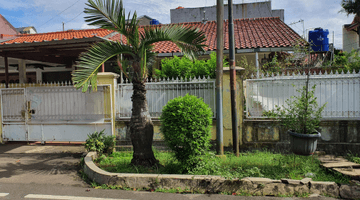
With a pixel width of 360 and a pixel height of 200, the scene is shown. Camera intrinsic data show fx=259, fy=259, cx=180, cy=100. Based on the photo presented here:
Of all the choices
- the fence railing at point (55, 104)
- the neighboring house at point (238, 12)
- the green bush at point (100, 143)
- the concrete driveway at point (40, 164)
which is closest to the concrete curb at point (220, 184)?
the concrete driveway at point (40, 164)

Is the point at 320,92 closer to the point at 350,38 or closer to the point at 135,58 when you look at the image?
the point at 135,58

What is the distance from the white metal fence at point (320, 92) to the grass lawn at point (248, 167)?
1.33 meters

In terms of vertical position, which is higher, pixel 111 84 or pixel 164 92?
pixel 111 84

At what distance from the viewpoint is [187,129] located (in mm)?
4613

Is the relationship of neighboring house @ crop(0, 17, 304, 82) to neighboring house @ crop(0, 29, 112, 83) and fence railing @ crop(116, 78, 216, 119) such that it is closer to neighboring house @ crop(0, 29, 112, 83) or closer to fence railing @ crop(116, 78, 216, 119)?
neighboring house @ crop(0, 29, 112, 83)

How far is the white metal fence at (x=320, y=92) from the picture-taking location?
6.10 metres

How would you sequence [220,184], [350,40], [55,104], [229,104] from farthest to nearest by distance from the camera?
1. [350,40]
2. [55,104]
3. [229,104]
4. [220,184]

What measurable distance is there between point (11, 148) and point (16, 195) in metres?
3.99

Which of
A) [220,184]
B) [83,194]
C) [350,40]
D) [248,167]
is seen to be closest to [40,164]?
[83,194]

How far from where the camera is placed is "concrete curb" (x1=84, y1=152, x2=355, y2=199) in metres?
4.16

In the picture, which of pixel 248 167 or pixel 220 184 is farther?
pixel 248 167

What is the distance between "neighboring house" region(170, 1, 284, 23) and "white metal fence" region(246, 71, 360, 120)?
40.3 ft

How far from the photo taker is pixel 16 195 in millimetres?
4301

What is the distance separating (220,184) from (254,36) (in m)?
8.52
